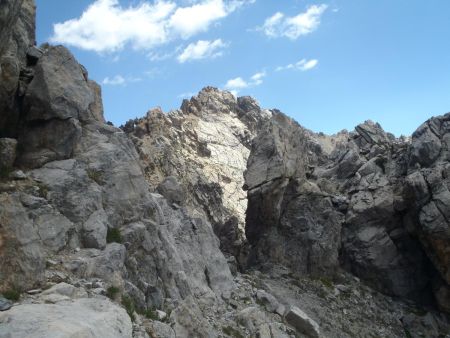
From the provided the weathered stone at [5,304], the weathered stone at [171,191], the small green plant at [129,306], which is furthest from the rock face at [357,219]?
the weathered stone at [5,304]

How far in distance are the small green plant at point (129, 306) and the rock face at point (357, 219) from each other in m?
27.0

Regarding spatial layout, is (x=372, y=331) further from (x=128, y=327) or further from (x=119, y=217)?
(x=128, y=327)

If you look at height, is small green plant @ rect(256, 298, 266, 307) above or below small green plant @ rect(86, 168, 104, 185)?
below

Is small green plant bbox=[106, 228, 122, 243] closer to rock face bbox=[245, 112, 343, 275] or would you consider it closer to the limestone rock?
the limestone rock

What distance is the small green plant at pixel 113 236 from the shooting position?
22942 mm

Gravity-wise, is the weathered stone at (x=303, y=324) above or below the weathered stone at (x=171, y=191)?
below

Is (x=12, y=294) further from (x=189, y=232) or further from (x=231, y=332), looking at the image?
(x=189, y=232)

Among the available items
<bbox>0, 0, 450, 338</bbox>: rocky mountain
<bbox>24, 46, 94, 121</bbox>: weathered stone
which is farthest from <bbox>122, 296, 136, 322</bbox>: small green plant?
<bbox>24, 46, 94, 121</bbox>: weathered stone

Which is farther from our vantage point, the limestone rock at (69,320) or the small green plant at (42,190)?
the small green plant at (42,190)

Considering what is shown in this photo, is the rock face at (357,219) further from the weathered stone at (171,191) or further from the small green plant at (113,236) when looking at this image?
the small green plant at (113,236)

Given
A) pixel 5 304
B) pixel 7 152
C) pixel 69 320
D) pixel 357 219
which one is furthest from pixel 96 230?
pixel 357 219

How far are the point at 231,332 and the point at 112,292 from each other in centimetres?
1047

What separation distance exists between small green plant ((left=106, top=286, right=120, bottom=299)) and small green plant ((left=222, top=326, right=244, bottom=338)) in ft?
32.4

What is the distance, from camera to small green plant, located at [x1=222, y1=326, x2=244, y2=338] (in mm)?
26339
